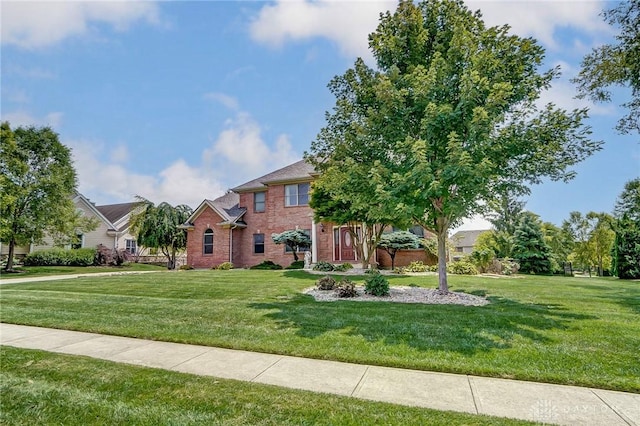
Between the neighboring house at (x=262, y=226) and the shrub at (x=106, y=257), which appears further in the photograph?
the shrub at (x=106, y=257)

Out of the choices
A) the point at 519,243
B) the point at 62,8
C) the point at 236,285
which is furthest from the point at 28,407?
the point at 519,243

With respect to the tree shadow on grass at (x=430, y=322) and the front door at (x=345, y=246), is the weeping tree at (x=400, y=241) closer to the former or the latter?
the front door at (x=345, y=246)

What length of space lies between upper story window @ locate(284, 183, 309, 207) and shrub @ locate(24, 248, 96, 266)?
1748cm

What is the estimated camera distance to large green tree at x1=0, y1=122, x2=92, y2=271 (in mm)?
20334

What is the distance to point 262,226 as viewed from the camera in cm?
2403

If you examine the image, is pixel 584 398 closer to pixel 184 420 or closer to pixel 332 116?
pixel 184 420

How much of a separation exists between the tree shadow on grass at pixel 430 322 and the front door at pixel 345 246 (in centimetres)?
1300

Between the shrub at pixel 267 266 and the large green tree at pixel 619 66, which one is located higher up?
the large green tree at pixel 619 66

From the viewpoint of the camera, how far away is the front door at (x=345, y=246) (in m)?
21.7

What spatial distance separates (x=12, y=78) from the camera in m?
11.4

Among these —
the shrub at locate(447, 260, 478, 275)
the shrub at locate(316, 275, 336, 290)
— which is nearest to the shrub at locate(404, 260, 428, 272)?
the shrub at locate(447, 260, 478, 275)

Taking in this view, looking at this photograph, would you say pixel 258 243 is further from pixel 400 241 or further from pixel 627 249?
pixel 627 249

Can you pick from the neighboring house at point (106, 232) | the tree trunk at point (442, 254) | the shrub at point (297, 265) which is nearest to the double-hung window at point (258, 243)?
the shrub at point (297, 265)

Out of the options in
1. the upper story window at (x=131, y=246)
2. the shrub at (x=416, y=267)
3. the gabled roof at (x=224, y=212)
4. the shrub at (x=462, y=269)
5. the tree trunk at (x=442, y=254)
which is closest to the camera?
the tree trunk at (x=442, y=254)
